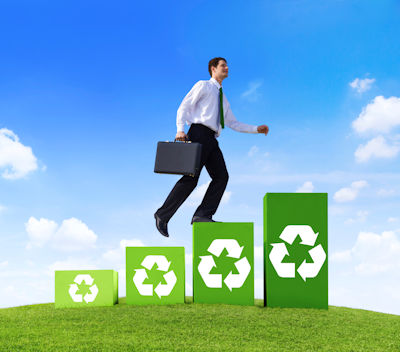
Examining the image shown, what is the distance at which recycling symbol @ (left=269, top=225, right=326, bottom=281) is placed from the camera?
5773mm

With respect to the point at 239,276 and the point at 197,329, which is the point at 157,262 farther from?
the point at 197,329

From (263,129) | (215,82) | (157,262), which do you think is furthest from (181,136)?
(157,262)

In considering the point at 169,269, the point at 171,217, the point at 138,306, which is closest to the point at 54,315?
the point at 138,306

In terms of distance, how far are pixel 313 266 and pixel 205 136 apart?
2198mm

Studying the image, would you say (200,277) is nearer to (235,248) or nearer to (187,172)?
(235,248)

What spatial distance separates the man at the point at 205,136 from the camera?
623 centimetres

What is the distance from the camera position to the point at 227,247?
587cm

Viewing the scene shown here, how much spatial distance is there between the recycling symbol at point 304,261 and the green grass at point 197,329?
18.1 inches

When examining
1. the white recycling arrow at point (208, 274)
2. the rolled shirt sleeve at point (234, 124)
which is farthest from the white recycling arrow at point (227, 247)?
the rolled shirt sleeve at point (234, 124)

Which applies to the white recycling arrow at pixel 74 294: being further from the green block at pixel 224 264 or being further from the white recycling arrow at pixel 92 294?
the green block at pixel 224 264

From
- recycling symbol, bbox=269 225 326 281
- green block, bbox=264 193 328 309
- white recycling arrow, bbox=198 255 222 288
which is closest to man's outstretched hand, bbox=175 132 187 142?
green block, bbox=264 193 328 309

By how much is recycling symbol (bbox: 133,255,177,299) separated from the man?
407mm

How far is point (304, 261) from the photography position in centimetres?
578

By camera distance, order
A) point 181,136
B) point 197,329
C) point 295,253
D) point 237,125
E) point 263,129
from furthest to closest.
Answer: point 237,125 → point 263,129 → point 181,136 → point 295,253 → point 197,329
